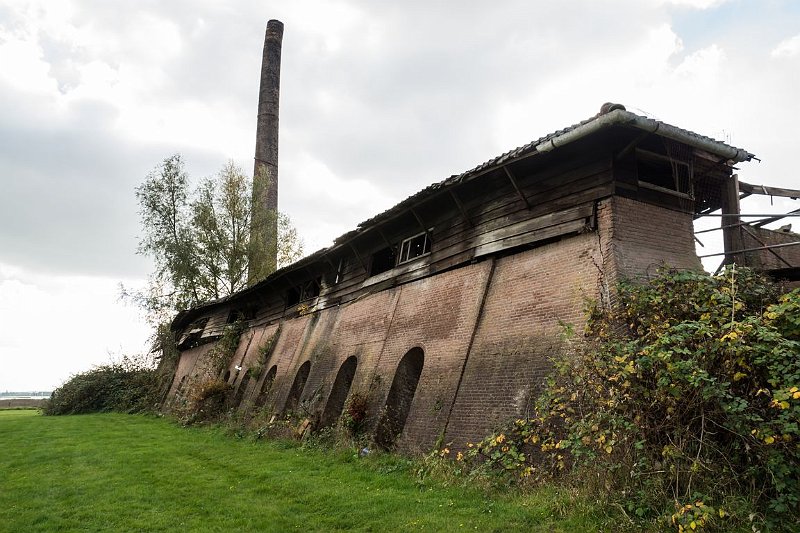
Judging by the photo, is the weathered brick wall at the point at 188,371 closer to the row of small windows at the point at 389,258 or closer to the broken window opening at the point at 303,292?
the broken window opening at the point at 303,292

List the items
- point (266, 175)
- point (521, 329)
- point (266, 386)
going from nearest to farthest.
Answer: point (521, 329) → point (266, 386) → point (266, 175)

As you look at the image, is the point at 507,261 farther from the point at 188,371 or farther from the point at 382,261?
the point at 188,371

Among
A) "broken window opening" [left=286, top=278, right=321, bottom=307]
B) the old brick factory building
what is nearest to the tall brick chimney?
"broken window opening" [left=286, top=278, right=321, bottom=307]

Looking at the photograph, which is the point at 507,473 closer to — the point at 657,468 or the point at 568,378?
the point at 568,378

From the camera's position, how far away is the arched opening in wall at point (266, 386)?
1770 cm

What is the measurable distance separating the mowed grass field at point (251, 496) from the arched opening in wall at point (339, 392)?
3.54 feet

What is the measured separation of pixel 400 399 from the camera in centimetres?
1120

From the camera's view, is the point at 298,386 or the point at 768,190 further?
the point at 298,386

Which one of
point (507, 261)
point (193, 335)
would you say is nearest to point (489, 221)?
point (507, 261)

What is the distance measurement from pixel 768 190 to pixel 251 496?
35.8 feet

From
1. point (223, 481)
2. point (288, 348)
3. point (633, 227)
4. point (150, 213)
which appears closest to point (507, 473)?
point (633, 227)

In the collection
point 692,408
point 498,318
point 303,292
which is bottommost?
point 692,408

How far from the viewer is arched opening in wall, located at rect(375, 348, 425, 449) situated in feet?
35.1

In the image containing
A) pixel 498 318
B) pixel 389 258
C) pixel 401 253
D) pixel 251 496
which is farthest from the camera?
pixel 389 258
